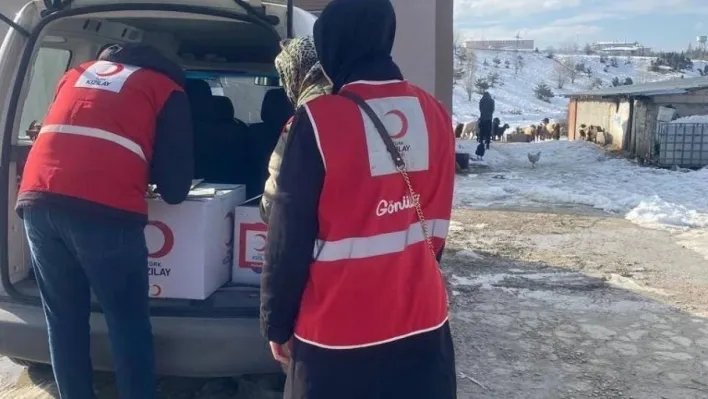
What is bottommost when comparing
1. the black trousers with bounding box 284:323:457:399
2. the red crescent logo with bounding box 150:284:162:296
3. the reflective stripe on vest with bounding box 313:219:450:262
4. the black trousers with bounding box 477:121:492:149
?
the black trousers with bounding box 477:121:492:149

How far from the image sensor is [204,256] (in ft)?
11.5

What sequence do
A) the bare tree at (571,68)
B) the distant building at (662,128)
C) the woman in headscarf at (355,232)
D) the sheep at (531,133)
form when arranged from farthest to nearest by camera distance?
the bare tree at (571,68) → the sheep at (531,133) → the distant building at (662,128) → the woman in headscarf at (355,232)

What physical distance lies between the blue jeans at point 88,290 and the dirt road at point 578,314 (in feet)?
6.55

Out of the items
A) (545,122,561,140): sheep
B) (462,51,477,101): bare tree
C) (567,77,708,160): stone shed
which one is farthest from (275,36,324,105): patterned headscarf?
(462,51,477,101): bare tree

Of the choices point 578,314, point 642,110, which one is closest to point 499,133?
point 642,110

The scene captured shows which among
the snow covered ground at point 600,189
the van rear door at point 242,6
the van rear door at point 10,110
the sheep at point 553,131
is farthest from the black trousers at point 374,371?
the sheep at point 553,131

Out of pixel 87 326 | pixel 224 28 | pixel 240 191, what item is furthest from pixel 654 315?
pixel 87 326

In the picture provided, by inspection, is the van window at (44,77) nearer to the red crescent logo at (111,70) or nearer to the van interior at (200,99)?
the van interior at (200,99)

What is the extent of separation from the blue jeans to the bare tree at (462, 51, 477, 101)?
199 ft

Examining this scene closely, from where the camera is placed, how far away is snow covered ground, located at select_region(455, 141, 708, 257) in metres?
9.94

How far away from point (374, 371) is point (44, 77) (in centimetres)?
→ 398

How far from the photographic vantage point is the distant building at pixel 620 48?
336ft

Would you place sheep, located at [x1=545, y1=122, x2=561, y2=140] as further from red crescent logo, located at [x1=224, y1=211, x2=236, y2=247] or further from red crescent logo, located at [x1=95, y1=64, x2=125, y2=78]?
red crescent logo, located at [x1=95, y1=64, x2=125, y2=78]

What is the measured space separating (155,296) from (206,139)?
1.59 meters
